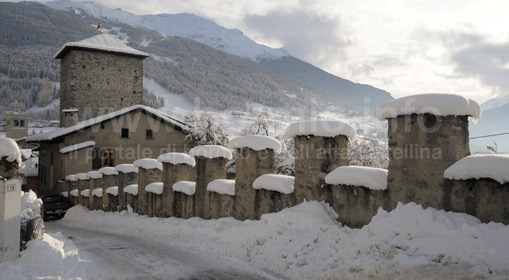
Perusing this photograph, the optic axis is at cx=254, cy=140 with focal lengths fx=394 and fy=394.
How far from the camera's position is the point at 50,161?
27328 millimetres

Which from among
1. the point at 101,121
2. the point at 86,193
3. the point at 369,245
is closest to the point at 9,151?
the point at 369,245

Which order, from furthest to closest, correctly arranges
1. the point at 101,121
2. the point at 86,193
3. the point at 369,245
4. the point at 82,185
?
the point at 101,121 → the point at 82,185 → the point at 86,193 → the point at 369,245

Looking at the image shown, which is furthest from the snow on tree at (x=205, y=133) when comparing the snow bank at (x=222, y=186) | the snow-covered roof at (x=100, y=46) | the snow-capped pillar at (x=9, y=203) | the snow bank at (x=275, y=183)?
the snow-capped pillar at (x=9, y=203)

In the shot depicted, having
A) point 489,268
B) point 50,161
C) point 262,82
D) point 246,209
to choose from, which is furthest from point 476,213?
point 262,82

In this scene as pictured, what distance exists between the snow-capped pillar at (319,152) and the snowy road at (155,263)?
201 centimetres

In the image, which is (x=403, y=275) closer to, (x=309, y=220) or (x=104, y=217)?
(x=309, y=220)

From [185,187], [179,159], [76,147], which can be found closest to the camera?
[185,187]

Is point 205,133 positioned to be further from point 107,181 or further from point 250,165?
point 250,165

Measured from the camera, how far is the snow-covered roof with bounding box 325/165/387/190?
661 cm

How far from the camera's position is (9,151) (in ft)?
22.4

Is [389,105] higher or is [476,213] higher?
[389,105]

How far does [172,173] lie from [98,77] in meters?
25.4

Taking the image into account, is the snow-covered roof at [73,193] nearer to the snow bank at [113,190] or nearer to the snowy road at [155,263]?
the snow bank at [113,190]

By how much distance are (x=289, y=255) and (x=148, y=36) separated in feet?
553
